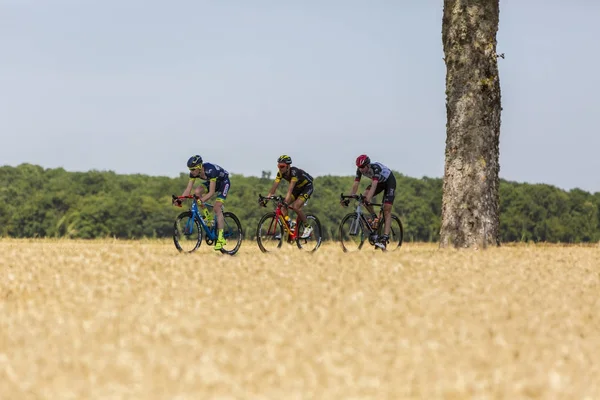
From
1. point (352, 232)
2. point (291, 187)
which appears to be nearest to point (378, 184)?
point (352, 232)

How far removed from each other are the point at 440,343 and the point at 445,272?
568 centimetres

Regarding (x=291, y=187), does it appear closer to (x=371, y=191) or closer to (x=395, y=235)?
(x=371, y=191)

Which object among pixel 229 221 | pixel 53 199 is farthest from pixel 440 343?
pixel 53 199

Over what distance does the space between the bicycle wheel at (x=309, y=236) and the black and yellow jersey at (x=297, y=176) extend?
2.48ft

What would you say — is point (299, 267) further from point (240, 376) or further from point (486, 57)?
point (486, 57)

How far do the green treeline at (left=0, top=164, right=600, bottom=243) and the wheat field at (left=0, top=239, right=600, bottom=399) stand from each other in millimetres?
32218

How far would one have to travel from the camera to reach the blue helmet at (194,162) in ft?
59.1

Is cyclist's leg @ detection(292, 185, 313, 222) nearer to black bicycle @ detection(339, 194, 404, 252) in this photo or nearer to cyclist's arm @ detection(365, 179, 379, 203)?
black bicycle @ detection(339, 194, 404, 252)

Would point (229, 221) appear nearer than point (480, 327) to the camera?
No

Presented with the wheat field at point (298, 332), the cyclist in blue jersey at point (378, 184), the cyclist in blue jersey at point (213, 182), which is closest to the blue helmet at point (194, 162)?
the cyclist in blue jersey at point (213, 182)

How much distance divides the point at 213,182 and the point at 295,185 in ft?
6.28

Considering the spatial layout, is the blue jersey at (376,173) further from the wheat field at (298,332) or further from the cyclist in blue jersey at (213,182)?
the wheat field at (298,332)

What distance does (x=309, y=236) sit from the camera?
19.4 meters

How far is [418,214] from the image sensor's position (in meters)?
50.9
